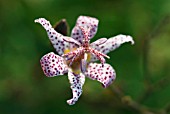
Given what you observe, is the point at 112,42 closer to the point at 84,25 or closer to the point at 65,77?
the point at 84,25

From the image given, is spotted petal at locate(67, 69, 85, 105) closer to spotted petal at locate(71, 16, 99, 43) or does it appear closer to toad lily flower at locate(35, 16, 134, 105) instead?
toad lily flower at locate(35, 16, 134, 105)

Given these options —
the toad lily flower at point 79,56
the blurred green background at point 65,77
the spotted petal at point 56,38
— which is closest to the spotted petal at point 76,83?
the toad lily flower at point 79,56

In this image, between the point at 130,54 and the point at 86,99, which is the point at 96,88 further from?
the point at 130,54

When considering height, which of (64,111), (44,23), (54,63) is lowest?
(64,111)

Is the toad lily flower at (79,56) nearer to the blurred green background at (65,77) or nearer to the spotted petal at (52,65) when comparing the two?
the spotted petal at (52,65)

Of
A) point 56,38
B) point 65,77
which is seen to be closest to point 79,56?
point 56,38
